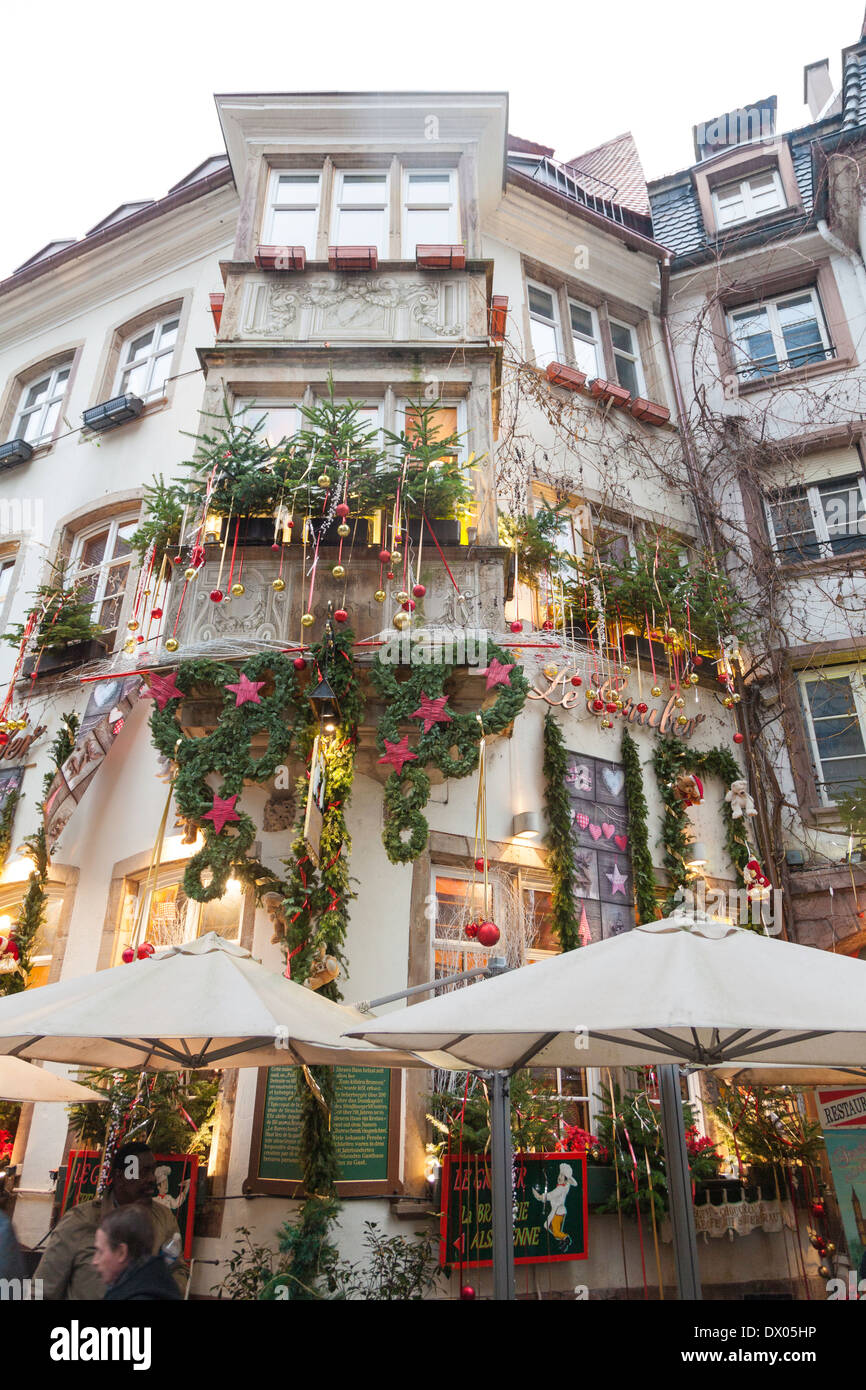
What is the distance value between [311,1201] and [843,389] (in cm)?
1132

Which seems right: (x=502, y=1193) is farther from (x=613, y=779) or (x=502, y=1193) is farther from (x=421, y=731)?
(x=613, y=779)

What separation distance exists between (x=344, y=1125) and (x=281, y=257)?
869cm

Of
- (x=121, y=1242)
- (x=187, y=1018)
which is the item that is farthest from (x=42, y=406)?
(x=121, y=1242)

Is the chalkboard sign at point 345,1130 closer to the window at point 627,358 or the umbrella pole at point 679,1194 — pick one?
the umbrella pole at point 679,1194

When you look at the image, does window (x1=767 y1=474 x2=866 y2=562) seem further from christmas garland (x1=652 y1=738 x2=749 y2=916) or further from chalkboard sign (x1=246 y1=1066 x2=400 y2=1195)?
chalkboard sign (x1=246 y1=1066 x2=400 y2=1195)

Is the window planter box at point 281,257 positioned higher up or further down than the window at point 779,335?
further down

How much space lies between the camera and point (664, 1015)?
3260mm

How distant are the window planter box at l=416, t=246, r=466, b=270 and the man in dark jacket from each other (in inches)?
367

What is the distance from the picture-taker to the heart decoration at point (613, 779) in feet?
30.7

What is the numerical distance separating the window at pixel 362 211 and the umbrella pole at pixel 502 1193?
9.06m

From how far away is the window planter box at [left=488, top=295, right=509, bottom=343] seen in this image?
10.0 m

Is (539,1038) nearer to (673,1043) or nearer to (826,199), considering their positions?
(673,1043)

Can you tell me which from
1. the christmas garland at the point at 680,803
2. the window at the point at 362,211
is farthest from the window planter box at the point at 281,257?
the christmas garland at the point at 680,803

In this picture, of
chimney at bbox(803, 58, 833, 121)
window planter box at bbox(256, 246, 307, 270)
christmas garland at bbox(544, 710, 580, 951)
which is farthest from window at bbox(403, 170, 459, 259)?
chimney at bbox(803, 58, 833, 121)
